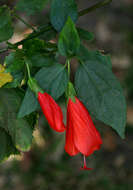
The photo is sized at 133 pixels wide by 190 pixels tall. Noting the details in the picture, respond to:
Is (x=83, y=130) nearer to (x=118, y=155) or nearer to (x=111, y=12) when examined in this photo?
Result: (x=118, y=155)

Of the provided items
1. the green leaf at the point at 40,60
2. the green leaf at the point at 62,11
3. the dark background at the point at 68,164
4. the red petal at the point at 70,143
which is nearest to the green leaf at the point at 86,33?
the green leaf at the point at 62,11

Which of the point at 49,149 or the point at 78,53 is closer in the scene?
the point at 78,53

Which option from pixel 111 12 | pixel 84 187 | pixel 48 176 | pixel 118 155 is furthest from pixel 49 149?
pixel 111 12

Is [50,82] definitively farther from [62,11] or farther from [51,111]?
[62,11]

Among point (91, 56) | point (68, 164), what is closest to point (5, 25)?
point (91, 56)

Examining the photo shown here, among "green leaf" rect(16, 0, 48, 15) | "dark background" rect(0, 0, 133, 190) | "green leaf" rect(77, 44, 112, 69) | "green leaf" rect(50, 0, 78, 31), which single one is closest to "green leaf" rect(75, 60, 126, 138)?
"green leaf" rect(77, 44, 112, 69)

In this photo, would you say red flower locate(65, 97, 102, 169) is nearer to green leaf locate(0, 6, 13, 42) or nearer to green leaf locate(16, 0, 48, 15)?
green leaf locate(0, 6, 13, 42)
